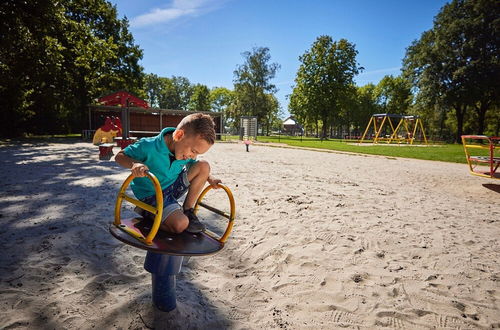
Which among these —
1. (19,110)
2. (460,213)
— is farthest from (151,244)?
(19,110)

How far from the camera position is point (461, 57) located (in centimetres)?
3338

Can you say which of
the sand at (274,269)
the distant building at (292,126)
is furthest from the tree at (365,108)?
the sand at (274,269)

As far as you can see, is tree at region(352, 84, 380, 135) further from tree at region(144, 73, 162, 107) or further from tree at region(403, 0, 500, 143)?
tree at region(144, 73, 162, 107)

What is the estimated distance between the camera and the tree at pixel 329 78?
41.2m

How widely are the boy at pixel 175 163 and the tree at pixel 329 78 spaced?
4106 centimetres

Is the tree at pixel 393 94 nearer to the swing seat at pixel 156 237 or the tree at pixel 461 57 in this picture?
the tree at pixel 461 57

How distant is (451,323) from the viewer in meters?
2.00

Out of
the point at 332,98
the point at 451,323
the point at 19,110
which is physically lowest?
the point at 451,323

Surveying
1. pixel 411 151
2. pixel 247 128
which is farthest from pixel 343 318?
pixel 247 128

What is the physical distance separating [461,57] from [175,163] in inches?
1702

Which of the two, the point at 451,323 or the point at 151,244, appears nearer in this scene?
the point at 151,244

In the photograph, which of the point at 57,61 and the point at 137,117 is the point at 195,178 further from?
the point at 137,117

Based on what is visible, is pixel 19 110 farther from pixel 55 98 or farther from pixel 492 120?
pixel 492 120

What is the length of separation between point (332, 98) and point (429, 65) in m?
12.8
